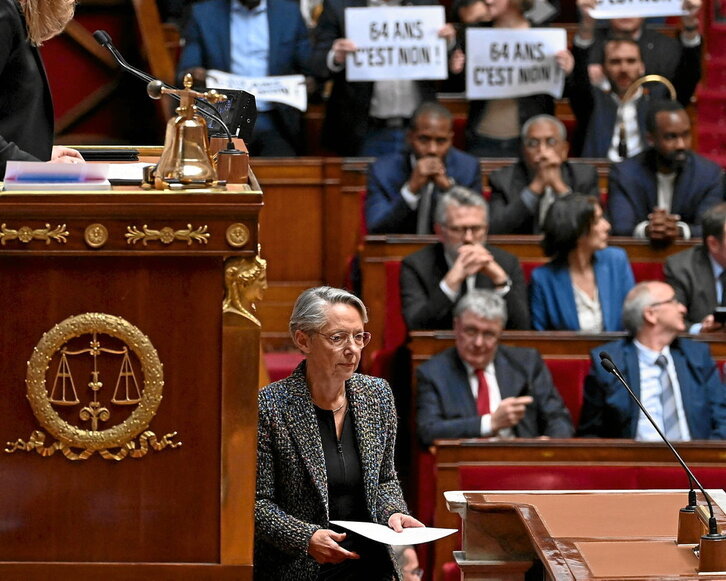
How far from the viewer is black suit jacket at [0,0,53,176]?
5.87 feet

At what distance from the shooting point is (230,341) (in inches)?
61.6

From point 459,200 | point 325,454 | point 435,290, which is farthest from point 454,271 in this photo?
point 325,454

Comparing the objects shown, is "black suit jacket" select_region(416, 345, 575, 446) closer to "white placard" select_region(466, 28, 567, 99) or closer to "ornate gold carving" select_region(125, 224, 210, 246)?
"white placard" select_region(466, 28, 567, 99)

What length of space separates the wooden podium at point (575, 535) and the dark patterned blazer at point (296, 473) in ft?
0.40

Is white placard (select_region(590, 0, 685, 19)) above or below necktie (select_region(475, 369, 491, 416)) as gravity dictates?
above

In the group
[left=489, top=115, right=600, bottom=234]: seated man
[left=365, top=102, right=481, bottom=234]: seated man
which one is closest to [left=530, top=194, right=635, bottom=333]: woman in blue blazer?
[left=489, top=115, right=600, bottom=234]: seated man

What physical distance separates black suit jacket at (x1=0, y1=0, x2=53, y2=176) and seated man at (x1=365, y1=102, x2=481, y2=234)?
2.75 metres

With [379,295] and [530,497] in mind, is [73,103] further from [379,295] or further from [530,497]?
[530,497]

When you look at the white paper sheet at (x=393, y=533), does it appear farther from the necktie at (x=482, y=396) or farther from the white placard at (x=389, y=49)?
the white placard at (x=389, y=49)

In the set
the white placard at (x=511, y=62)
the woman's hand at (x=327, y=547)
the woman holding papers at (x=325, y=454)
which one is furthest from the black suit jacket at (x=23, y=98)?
the white placard at (x=511, y=62)

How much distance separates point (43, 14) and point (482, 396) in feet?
6.64

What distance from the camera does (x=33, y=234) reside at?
1.53 m

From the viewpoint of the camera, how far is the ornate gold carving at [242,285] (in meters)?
1.56

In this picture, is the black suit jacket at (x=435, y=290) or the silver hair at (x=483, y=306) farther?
the black suit jacket at (x=435, y=290)
